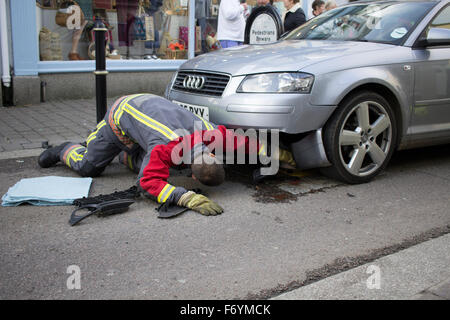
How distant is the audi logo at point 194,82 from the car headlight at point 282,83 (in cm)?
55

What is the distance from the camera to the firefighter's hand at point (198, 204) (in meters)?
3.82

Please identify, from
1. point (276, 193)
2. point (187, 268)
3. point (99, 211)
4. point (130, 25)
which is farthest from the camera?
point (130, 25)

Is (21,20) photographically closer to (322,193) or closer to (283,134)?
(283,134)

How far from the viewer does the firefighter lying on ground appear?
385 centimetres

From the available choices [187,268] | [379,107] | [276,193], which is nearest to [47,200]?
[187,268]

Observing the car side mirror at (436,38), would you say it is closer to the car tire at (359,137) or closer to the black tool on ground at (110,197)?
the car tire at (359,137)

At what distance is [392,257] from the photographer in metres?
3.17

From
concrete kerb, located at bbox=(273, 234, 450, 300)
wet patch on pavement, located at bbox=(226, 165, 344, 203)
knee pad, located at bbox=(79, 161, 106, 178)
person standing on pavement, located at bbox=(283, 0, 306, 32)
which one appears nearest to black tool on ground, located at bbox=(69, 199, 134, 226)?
knee pad, located at bbox=(79, 161, 106, 178)

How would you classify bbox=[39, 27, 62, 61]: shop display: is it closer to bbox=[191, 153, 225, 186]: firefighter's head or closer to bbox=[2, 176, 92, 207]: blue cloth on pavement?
bbox=[2, 176, 92, 207]: blue cloth on pavement

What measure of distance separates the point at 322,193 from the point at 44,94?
5.64 m

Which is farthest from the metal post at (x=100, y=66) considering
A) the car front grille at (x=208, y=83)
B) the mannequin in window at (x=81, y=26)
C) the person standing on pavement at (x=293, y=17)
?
the mannequin in window at (x=81, y=26)

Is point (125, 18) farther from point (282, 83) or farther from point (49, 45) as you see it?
point (282, 83)

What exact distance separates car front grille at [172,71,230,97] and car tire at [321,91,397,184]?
0.96 metres

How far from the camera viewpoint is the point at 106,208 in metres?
3.73
